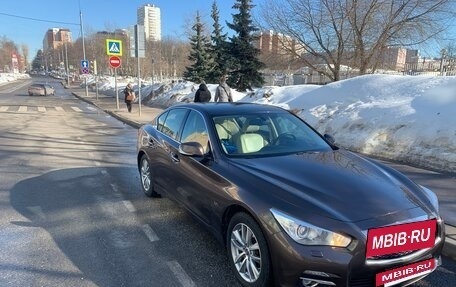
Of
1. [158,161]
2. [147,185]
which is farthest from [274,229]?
[147,185]

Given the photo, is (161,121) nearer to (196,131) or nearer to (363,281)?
(196,131)

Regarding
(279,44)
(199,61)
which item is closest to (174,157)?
(279,44)

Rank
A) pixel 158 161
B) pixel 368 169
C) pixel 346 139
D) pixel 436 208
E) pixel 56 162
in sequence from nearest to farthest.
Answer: pixel 436 208
pixel 368 169
pixel 158 161
pixel 56 162
pixel 346 139

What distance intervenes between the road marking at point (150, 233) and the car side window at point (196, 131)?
1.11 meters

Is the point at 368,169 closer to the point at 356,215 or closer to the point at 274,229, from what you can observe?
the point at 356,215

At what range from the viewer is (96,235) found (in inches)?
174

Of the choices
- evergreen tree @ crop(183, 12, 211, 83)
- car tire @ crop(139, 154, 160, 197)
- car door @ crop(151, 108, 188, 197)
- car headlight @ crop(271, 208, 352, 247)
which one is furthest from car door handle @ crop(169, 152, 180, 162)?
evergreen tree @ crop(183, 12, 211, 83)

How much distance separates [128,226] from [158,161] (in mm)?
966

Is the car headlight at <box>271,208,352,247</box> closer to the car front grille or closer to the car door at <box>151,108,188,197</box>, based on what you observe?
the car front grille

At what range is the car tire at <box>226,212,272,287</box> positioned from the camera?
299 cm

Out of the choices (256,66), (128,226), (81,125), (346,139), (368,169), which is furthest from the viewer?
(256,66)

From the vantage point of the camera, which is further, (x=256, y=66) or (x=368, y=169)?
(x=256, y=66)

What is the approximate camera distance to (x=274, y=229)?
2.88 meters

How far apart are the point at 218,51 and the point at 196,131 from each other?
22681 millimetres
